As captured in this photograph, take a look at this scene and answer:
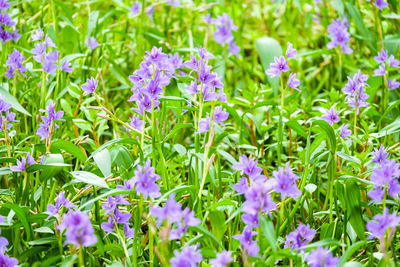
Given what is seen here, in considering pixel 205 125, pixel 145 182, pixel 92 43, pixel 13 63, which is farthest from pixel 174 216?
pixel 92 43

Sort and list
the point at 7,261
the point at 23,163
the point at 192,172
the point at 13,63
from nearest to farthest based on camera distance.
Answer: the point at 7,261, the point at 23,163, the point at 192,172, the point at 13,63

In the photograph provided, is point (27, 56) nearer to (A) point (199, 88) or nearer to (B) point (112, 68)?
(B) point (112, 68)

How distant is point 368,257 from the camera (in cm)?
145

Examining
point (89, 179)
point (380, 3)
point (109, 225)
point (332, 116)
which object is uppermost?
point (380, 3)

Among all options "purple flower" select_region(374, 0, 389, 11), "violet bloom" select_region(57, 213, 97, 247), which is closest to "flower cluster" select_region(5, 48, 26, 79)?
"violet bloom" select_region(57, 213, 97, 247)

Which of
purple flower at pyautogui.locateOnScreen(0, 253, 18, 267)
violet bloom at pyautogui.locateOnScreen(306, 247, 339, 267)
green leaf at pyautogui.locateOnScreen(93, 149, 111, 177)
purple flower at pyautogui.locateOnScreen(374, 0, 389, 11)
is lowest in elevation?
purple flower at pyautogui.locateOnScreen(0, 253, 18, 267)

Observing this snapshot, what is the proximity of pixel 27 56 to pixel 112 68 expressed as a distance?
15.0 inches

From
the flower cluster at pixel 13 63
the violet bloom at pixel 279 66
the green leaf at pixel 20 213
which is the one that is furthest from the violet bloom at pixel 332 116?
the flower cluster at pixel 13 63

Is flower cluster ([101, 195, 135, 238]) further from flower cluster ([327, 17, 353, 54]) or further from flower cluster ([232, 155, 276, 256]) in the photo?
flower cluster ([327, 17, 353, 54])

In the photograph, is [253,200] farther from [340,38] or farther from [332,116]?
[340,38]

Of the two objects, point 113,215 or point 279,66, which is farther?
point 279,66

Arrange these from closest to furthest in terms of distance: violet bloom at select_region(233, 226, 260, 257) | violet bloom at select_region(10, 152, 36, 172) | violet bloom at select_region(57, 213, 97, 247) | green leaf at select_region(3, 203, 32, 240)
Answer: violet bloom at select_region(57, 213, 97, 247) < violet bloom at select_region(233, 226, 260, 257) < green leaf at select_region(3, 203, 32, 240) < violet bloom at select_region(10, 152, 36, 172)

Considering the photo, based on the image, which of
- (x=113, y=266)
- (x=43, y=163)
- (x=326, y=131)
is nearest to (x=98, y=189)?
(x=43, y=163)

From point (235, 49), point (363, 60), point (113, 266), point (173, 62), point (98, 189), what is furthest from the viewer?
point (363, 60)
